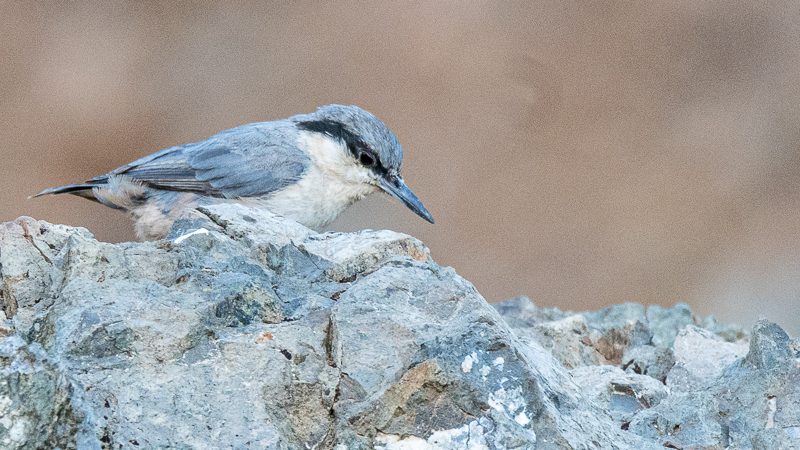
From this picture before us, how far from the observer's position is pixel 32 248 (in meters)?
1.82

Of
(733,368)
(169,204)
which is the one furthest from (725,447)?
(169,204)

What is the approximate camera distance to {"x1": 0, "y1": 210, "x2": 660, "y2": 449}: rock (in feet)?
4.47

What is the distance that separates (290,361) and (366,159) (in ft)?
6.62

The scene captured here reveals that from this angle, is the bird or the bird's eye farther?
the bird's eye

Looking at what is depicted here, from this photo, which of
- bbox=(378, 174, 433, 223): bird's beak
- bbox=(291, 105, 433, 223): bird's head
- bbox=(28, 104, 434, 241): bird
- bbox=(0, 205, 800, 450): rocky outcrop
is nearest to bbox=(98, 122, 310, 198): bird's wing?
bbox=(28, 104, 434, 241): bird

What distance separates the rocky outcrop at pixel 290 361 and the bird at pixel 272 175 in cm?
130

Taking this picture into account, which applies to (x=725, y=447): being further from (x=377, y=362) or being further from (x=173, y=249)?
(x=173, y=249)

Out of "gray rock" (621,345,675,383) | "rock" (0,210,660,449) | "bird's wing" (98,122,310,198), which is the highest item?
"bird's wing" (98,122,310,198)

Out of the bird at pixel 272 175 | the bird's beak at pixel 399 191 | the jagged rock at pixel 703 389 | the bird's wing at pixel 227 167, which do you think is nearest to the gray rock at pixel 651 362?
the jagged rock at pixel 703 389

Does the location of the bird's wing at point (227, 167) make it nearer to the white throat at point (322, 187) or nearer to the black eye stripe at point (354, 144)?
the white throat at point (322, 187)

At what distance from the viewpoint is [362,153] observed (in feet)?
11.3

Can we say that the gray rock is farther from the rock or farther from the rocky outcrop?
the rock

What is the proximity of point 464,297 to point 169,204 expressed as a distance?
1.89 metres

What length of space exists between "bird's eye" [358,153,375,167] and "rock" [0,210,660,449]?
1695 millimetres
